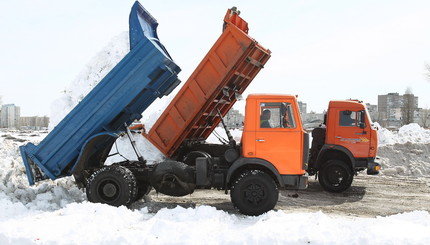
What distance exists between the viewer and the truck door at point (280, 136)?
7723 mm

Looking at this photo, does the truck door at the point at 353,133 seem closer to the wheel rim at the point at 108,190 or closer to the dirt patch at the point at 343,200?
the dirt patch at the point at 343,200

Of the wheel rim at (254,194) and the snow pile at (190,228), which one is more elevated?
the wheel rim at (254,194)

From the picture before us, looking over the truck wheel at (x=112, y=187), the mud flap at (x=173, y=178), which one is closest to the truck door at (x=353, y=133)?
the mud flap at (x=173, y=178)

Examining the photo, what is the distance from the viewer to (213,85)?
9117 mm

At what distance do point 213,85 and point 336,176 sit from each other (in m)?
A: 4.81

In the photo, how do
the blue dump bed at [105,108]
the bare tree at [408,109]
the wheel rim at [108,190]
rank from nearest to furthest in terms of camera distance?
the blue dump bed at [105,108] → the wheel rim at [108,190] → the bare tree at [408,109]

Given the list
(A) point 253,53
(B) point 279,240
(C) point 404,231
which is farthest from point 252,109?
(C) point 404,231

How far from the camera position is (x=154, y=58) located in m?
8.07

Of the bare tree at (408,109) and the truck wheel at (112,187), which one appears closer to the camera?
the truck wheel at (112,187)

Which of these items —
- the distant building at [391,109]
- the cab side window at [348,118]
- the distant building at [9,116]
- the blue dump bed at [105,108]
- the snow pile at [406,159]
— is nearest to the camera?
the blue dump bed at [105,108]

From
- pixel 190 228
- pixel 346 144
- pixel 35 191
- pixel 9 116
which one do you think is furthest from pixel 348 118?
pixel 9 116

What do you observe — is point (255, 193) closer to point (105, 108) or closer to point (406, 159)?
point (105, 108)

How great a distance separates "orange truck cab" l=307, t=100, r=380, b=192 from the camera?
1148 centimetres

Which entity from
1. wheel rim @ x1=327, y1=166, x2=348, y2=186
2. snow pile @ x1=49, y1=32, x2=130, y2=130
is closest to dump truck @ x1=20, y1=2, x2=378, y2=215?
wheel rim @ x1=327, y1=166, x2=348, y2=186
